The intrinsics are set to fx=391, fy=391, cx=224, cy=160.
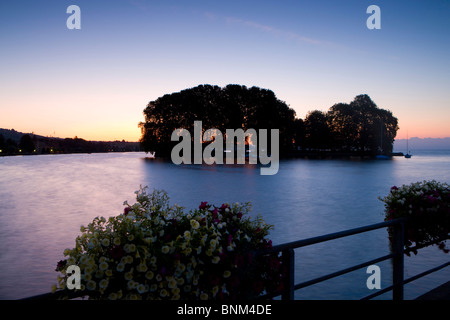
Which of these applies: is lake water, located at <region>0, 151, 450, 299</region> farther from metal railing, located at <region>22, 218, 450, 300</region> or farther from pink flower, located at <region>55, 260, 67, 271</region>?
pink flower, located at <region>55, 260, 67, 271</region>

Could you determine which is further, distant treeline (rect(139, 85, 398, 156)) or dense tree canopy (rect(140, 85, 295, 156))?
distant treeline (rect(139, 85, 398, 156))

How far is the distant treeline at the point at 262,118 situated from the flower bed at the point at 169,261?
265 ft

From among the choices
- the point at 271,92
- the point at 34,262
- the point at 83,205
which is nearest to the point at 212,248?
the point at 34,262

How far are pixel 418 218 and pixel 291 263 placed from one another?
122 inches

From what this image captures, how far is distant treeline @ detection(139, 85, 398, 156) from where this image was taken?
278 feet

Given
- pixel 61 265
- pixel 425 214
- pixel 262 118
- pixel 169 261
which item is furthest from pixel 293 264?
pixel 262 118

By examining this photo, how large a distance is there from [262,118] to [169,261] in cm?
8409

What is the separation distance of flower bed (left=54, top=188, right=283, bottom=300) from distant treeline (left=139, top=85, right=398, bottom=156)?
80793mm

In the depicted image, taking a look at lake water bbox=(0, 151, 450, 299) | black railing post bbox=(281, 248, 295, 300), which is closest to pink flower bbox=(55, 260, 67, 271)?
black railing post bbox=(281, 248, 295, 300)

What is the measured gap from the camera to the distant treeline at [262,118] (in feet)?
278

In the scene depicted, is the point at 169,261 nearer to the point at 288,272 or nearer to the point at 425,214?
the point at 288,272

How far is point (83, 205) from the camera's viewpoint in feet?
82.4

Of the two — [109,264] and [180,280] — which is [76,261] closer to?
[109,264]

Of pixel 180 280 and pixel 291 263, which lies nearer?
pixel 180 280
